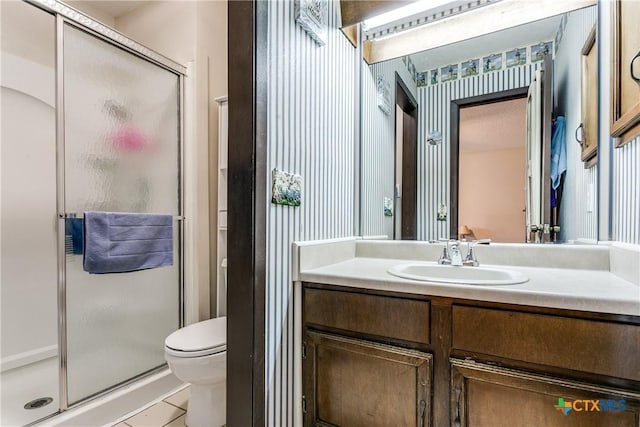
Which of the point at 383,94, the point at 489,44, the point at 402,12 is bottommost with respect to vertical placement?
the point at 383,94

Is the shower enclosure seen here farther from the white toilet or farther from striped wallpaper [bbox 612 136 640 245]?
striped wallpaper [bbox 612 136 640 245]

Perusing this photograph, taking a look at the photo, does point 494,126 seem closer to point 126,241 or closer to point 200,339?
point 200,339

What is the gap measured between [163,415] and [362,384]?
1.23m

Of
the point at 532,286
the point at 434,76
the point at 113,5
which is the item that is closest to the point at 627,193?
the point at 532,286

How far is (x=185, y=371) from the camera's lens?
1421mm

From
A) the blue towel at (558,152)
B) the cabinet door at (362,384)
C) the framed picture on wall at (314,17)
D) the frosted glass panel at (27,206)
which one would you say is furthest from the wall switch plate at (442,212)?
the frosted glass panel at (27,206)

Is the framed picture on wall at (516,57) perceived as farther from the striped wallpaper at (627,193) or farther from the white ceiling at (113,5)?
the white ceiling at (113,5)

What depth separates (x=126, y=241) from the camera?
1.76 meters

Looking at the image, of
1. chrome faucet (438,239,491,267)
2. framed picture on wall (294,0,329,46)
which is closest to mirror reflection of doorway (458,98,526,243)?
chrome faucet (438,239,491,267)

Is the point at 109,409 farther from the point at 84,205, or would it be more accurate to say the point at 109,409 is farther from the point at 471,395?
the point at 471,395

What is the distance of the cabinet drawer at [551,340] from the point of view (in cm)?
78

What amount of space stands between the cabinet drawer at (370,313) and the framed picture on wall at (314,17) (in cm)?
108

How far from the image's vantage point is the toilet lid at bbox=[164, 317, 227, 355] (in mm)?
1438

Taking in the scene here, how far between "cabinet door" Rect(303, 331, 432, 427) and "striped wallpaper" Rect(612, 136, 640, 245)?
807 millimetres
